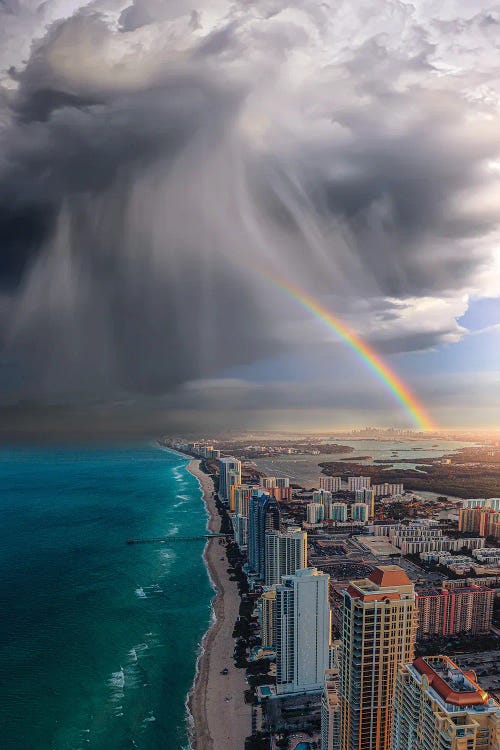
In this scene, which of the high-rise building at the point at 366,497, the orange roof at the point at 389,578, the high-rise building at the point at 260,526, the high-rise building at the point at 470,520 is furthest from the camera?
the high-rise building at the point at 366,497

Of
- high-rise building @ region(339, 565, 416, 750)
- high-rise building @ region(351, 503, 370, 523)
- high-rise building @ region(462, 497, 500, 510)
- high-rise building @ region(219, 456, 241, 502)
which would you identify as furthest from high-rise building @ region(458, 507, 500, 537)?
high-rise building @ region(339, 565, 416, 750)

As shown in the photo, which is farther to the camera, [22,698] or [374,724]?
[22,698]

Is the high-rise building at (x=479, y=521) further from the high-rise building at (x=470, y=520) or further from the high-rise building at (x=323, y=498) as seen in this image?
the high-rise building at (x=323, y=498)

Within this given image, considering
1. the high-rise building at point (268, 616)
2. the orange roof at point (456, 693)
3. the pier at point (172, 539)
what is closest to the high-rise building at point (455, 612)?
the high-rise building at point (268, 616)

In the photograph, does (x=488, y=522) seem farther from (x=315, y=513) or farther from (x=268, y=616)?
(x=268, y=616)

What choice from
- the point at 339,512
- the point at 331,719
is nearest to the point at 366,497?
the point at 339,512

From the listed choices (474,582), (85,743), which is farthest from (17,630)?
(474,582)

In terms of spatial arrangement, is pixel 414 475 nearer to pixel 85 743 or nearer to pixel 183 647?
pixel 183 647
